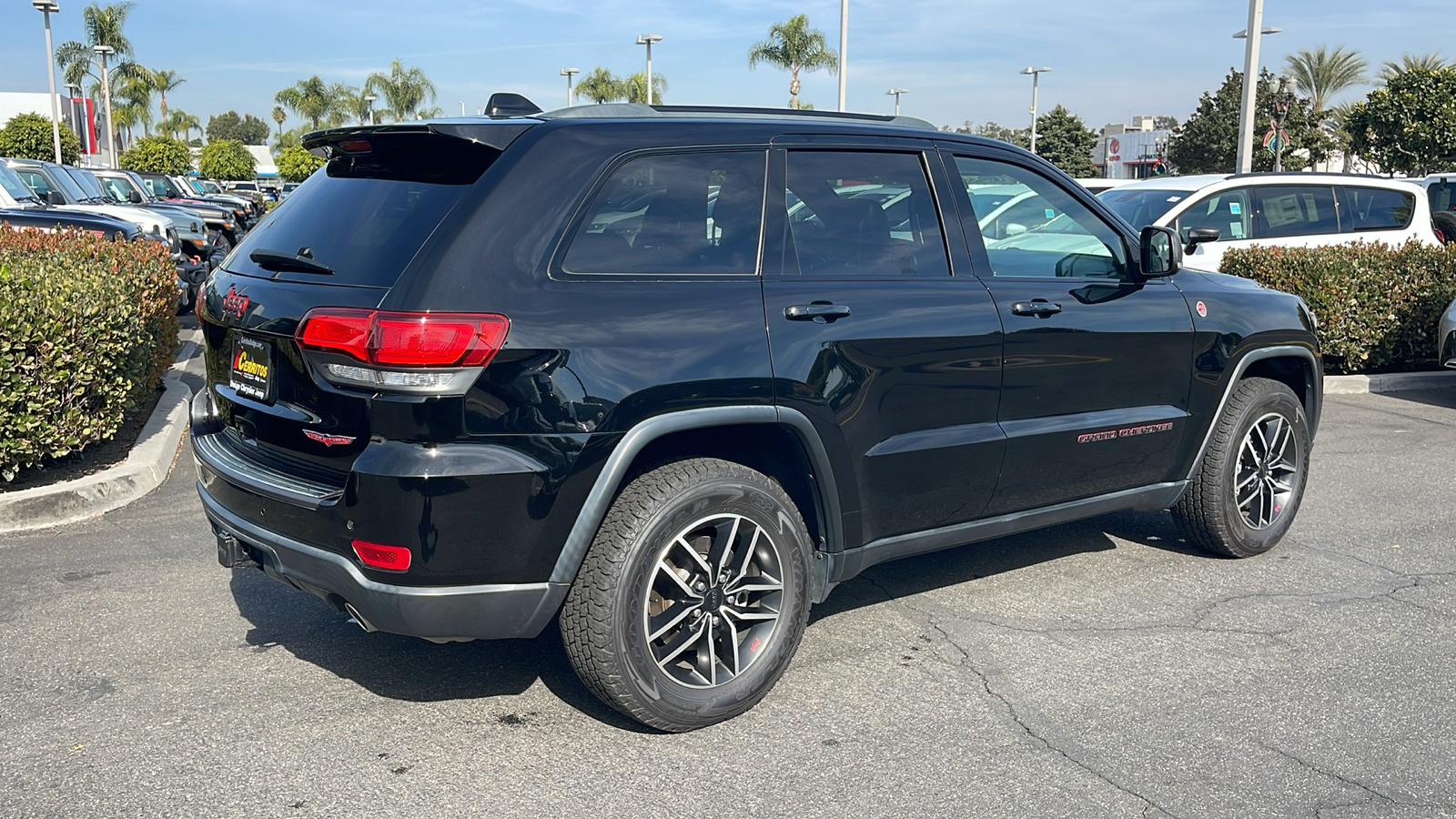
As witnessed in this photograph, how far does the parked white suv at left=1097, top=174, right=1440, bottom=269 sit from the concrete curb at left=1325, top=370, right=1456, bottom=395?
1.45 meters

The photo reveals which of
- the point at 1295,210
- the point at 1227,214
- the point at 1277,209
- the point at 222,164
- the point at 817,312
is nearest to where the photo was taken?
the point at 817,312

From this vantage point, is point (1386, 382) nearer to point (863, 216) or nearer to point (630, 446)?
point (863, 216)

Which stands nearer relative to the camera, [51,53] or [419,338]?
[419,338]

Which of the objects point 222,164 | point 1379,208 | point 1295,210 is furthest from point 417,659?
point 222,164

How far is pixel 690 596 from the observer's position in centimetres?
371

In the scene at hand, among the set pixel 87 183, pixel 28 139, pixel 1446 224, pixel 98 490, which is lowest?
pixel 98 490

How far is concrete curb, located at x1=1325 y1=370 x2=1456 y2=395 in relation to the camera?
1049 centimetres

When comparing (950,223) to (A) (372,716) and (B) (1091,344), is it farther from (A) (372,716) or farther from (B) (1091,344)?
(A) (372,716)

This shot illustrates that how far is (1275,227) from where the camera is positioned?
37.5ft

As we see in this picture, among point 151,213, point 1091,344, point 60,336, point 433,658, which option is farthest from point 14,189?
point 1091,344

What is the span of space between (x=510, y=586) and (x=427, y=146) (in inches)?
54.4

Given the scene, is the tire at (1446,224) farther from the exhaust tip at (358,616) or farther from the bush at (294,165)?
the bush at (294,165)

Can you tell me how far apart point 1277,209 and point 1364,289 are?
4.30ft

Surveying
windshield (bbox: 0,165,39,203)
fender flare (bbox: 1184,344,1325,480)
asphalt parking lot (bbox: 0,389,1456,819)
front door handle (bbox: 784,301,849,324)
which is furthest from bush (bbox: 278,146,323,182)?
front door handle (bbox: 784,301,849,324)
